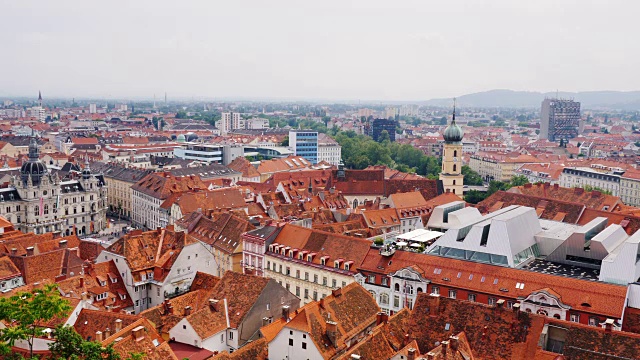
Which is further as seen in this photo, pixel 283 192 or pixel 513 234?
pixel 283 192

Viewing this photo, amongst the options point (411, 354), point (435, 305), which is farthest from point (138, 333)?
point (435, 305)

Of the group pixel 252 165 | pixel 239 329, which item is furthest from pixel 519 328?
pixel 252 165

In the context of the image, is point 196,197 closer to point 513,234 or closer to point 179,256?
point 179,256

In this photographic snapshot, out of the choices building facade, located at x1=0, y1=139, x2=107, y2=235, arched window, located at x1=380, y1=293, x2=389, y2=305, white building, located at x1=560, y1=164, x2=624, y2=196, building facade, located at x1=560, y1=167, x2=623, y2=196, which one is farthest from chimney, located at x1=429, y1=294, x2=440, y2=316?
white building, located at x1=560, y1=164, x2=624, y2=196

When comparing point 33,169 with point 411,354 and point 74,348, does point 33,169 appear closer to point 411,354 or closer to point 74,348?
point 74,348

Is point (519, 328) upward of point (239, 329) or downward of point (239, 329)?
upward

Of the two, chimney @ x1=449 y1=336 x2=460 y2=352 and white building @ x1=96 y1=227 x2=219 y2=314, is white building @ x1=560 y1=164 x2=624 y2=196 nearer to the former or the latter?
white building @ x1=96 y1=227 x2=219 y2=314

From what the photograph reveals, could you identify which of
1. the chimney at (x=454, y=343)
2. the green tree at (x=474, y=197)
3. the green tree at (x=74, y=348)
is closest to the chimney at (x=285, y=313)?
the chimney at (x=454, y=343)
